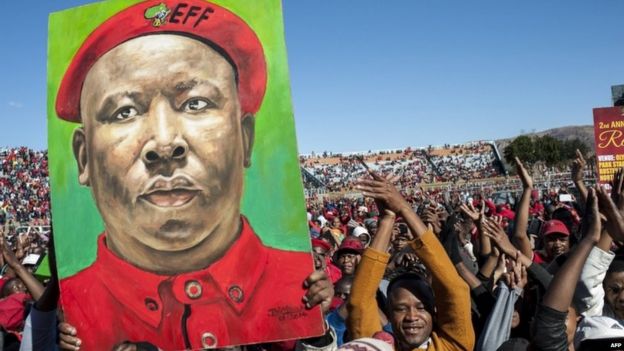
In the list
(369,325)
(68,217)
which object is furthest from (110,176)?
(369,325)

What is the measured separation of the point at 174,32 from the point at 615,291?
2.74 meters

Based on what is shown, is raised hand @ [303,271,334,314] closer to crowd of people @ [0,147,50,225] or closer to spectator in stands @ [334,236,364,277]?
spectator in stands @ [334,236,364,277]

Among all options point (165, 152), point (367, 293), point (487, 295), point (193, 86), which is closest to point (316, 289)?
point (367, 293)

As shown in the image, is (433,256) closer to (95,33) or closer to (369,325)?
(369,325)

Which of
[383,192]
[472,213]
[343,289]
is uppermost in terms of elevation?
[383,192]

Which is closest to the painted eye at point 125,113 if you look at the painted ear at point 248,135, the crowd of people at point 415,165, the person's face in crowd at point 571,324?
the painted ear at point 248,135

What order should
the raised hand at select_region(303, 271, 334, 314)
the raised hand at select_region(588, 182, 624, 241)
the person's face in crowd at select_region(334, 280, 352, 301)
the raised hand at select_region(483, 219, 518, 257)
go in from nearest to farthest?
the raised hand at select_region(303, 271, 334, 314), the raised hand at select_region(483, 219, 518, 257), the raised hand at select_region(588, 182, 624, 241), the person's face in crowd at select_region(334, 280, 352, 301)

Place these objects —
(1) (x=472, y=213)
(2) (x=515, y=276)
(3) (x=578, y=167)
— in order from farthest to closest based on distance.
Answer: (3) (x=578, y=167)
(1) (x=472, y=213)
(2) (x=515, y=276)

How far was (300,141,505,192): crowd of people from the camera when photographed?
198ft

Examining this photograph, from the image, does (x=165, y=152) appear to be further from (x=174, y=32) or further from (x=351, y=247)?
(x=351, y=247)

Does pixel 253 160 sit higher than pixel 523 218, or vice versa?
pixel 253 160

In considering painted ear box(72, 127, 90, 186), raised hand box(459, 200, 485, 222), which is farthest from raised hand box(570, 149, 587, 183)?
painted ear box(72, 127, 90, 186)
